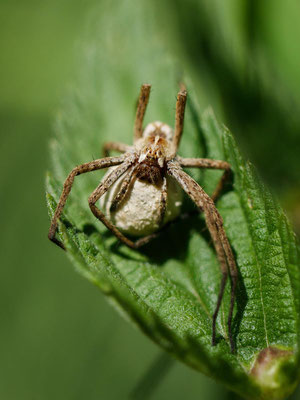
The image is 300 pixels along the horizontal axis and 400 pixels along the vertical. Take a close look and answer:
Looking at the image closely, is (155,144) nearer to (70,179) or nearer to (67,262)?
(70,179)

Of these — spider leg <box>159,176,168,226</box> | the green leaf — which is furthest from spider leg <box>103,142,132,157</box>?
spider leg <box>159,176,168,226</box>

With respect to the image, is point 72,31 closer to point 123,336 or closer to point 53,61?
point 53,61

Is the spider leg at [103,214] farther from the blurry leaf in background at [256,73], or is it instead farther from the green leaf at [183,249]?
the blurry leaf in background at [256,73]

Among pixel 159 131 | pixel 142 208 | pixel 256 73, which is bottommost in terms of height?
pixel 142 208

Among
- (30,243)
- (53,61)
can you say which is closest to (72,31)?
(53,61)

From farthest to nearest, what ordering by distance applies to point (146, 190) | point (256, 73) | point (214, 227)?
point (256, 73) → point (146, 190) → point (214, 227)

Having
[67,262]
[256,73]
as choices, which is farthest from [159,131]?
[67,262]
